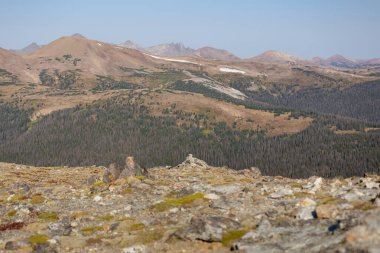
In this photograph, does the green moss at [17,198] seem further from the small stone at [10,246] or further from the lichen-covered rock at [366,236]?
the lichen-covered rock at [366,236]

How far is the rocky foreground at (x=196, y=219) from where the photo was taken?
24.9 meters

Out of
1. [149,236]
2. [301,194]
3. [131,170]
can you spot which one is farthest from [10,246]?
[131,170]

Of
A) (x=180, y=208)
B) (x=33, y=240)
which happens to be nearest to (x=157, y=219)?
(x=180, y=208)

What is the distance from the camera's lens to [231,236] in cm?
2862

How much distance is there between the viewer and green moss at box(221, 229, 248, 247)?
2762cm

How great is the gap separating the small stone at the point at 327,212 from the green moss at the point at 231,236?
18.4 feet

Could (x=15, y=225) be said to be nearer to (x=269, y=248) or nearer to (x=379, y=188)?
(x=269, y=248)

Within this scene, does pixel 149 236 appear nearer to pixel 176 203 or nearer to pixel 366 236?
pixel 176 203

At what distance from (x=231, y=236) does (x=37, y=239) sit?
673 inches

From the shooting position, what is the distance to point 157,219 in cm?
3781

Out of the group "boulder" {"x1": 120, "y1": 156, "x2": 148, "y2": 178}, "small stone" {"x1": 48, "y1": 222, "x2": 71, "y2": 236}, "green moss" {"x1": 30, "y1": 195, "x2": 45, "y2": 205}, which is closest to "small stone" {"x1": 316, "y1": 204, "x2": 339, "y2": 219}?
"small stone" {"x1": 48, "y1": 222, "x2": 71, "y2": 236}

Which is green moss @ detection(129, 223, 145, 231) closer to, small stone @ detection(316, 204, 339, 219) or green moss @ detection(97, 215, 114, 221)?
green moss @ detection(97, 215, 114, 221)

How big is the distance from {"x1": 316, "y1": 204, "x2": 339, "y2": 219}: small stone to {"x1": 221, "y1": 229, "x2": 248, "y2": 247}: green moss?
18.4 ft

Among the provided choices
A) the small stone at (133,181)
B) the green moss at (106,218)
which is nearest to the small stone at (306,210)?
the green moss at (106,218)
